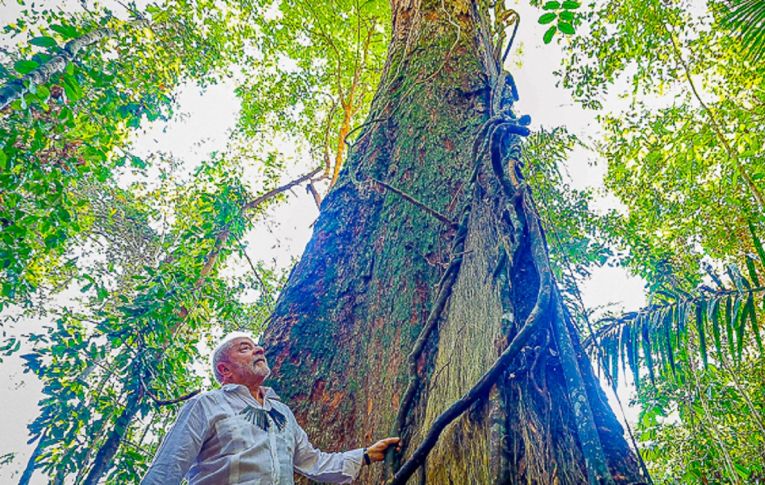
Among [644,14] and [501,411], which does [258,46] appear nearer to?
[644,14]

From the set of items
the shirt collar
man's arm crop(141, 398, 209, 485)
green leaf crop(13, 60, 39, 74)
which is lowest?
man's arm crop(141, 398, 209, 485)

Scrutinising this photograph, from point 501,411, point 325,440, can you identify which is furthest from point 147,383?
point 501,411

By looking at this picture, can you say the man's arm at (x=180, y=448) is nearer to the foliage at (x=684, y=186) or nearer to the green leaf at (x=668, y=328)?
the green leaf at (x=668, y=328)

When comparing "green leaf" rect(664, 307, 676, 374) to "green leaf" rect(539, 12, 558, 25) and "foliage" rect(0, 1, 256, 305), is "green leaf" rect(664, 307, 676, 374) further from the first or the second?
"foliage" rect(0, 1, 256, 305)

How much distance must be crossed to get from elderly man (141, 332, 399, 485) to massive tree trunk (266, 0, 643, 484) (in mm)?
84

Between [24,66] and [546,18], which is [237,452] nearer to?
[546,18]

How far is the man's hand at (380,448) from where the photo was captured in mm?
1181

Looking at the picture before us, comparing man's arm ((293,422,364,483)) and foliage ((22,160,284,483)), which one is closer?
man's arm ((293,422,364,483))

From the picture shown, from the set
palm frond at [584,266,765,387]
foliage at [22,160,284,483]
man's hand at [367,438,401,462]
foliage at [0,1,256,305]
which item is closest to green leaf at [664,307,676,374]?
palm frond at [584,266,765,387]

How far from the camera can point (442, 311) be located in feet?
4.84

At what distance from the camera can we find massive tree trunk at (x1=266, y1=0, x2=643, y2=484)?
96 centimetres

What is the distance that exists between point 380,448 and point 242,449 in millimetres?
468

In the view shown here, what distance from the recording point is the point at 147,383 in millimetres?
2723

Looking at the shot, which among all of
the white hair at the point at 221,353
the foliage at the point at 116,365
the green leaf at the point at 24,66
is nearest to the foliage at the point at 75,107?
the green leaf at the point at 24,66
